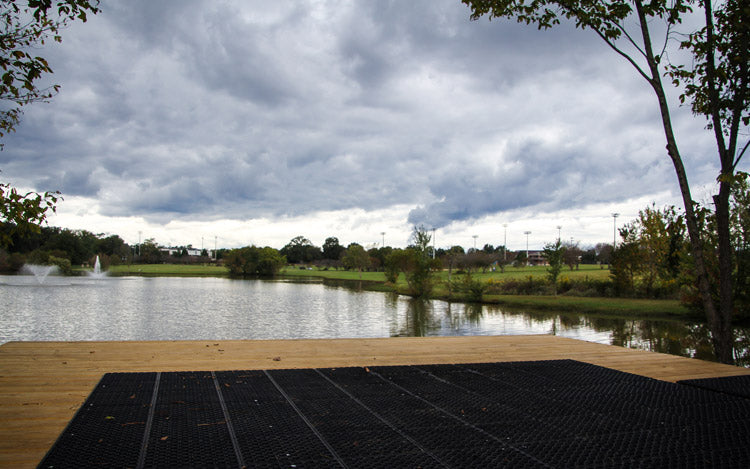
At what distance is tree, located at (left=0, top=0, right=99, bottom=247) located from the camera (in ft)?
8.68

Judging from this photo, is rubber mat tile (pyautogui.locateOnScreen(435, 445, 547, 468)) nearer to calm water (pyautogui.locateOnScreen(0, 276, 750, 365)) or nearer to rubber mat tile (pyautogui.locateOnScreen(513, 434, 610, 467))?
rubber mat tile (pyautogui.locateOnScreen(513, 434, 610, 467))

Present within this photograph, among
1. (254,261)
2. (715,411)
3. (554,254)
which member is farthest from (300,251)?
(715,411)

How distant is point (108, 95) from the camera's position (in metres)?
10.3

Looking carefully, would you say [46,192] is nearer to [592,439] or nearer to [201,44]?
[592,439]

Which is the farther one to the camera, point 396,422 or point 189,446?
point 396,422

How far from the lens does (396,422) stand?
2580 mm

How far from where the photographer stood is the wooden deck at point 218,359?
2789 millimetres

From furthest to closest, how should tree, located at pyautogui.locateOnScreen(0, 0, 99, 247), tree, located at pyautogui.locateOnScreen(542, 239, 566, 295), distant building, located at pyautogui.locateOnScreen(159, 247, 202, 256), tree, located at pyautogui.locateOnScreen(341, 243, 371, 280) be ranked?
distant building, located at pyautogui.locateOnScreen(159, 247, 202, 256) → tree, located at pyautogui.locateOnScreen(341, 243, 371, 280) → tree, located at pyautogui.locateOnScreen(542, 239, 566, 295) → tree, located at pyautogui.locateOnScreen(0, 0, 99, 247)

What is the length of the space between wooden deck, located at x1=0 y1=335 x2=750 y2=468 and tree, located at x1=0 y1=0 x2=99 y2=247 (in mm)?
1041

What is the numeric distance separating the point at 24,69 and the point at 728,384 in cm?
540

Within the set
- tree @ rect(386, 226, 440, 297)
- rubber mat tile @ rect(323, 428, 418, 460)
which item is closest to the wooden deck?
rubber mat tile @ rect(323, 428, 418, 460)

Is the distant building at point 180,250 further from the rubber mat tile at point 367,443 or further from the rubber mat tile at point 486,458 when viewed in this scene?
the rubber mat tile at point 486,458

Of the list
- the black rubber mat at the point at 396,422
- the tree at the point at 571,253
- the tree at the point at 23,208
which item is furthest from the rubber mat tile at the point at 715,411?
the tree at the point at 571,253

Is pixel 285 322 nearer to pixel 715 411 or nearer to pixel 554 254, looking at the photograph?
pixel 715 411
